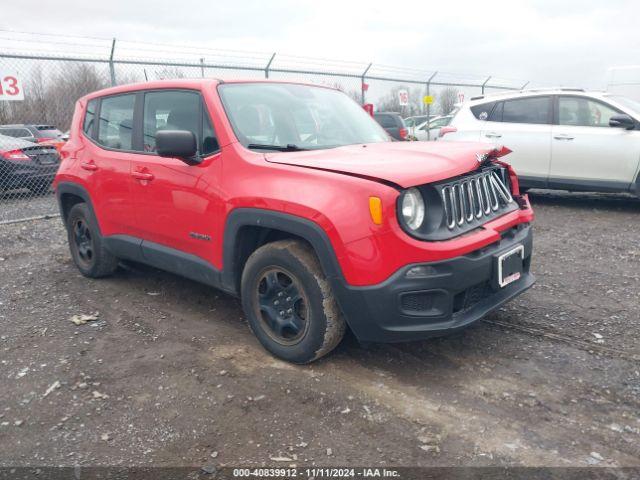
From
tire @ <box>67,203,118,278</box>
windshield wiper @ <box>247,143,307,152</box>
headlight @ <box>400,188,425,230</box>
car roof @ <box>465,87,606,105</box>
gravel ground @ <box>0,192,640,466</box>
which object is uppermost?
car roof @ <box>465,87,606,105</box>

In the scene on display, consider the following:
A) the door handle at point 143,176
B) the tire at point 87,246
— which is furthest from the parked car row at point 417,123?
the tire at point 87,246

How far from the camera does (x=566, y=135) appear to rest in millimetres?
7727

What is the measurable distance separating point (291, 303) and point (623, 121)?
6.24m

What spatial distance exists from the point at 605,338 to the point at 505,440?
1.48 metres

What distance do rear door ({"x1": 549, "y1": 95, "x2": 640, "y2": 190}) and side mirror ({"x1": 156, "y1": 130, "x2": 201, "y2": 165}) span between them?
20.2 ft

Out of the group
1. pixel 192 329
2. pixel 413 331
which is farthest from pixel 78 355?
pixel 413 331

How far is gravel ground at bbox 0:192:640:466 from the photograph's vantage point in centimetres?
256

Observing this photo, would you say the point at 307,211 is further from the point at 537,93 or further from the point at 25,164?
the point at 25,164

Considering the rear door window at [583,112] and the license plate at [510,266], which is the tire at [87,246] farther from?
the rear door window at [583,112]

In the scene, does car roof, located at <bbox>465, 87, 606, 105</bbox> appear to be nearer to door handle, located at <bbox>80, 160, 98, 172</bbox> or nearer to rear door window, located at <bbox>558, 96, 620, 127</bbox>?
rear door window, located at <bbox>558, 96, 620, 127</bbox>

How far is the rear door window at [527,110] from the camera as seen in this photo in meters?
8.02

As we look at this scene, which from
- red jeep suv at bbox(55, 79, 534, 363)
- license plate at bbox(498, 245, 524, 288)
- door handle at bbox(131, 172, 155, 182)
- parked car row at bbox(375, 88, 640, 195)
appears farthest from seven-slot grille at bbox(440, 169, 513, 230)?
parked car row at bbox(375, 88, 640, 195)

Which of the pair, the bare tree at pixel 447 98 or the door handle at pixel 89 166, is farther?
the bare tree at pixel 447 98

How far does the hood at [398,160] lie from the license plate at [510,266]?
1.85 feet
